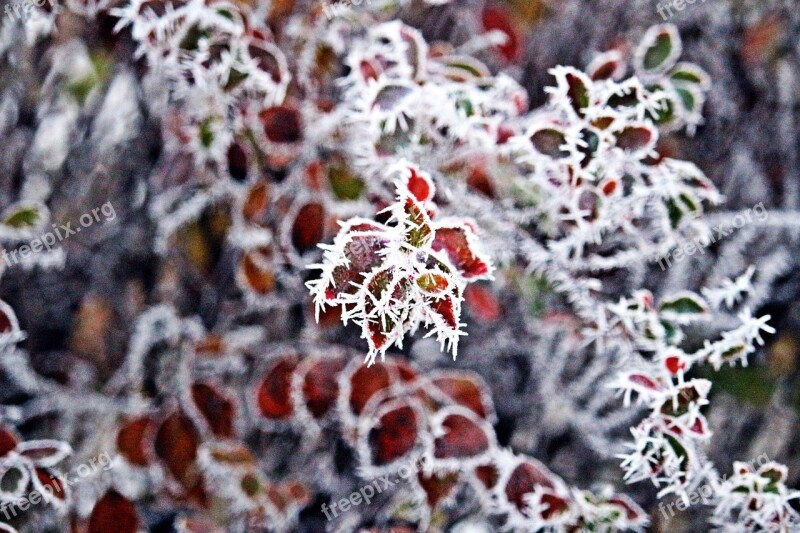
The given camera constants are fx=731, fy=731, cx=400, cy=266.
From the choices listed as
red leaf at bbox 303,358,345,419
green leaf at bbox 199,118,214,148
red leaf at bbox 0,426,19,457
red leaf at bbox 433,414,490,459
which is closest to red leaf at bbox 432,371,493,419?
red leaf at bbox 433,414,490,459

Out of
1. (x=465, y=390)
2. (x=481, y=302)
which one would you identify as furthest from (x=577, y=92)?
(x=465, y=390)

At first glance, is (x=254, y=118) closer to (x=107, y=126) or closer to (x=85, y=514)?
(x=107, y=126)

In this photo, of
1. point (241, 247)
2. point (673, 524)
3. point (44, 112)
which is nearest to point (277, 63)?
point (241, 247)

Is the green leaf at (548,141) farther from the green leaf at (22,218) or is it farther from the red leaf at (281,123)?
the green leaf at (22,218)

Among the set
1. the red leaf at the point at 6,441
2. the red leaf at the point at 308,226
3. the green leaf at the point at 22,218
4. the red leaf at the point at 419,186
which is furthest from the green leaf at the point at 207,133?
the red leaf at the point at 6,441

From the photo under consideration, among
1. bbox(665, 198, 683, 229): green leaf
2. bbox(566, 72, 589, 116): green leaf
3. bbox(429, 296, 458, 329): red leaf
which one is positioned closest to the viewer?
bbox(429, 296, 458, 329): red leaf

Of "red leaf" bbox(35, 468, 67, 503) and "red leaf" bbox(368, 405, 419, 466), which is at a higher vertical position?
"red leaf" bbox(368, 405, 419, 466)

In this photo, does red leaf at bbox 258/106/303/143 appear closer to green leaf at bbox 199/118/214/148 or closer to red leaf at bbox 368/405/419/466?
green leaf at bbox 199/118/214/148

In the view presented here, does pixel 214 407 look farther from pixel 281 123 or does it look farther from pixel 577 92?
pixel 577 92
